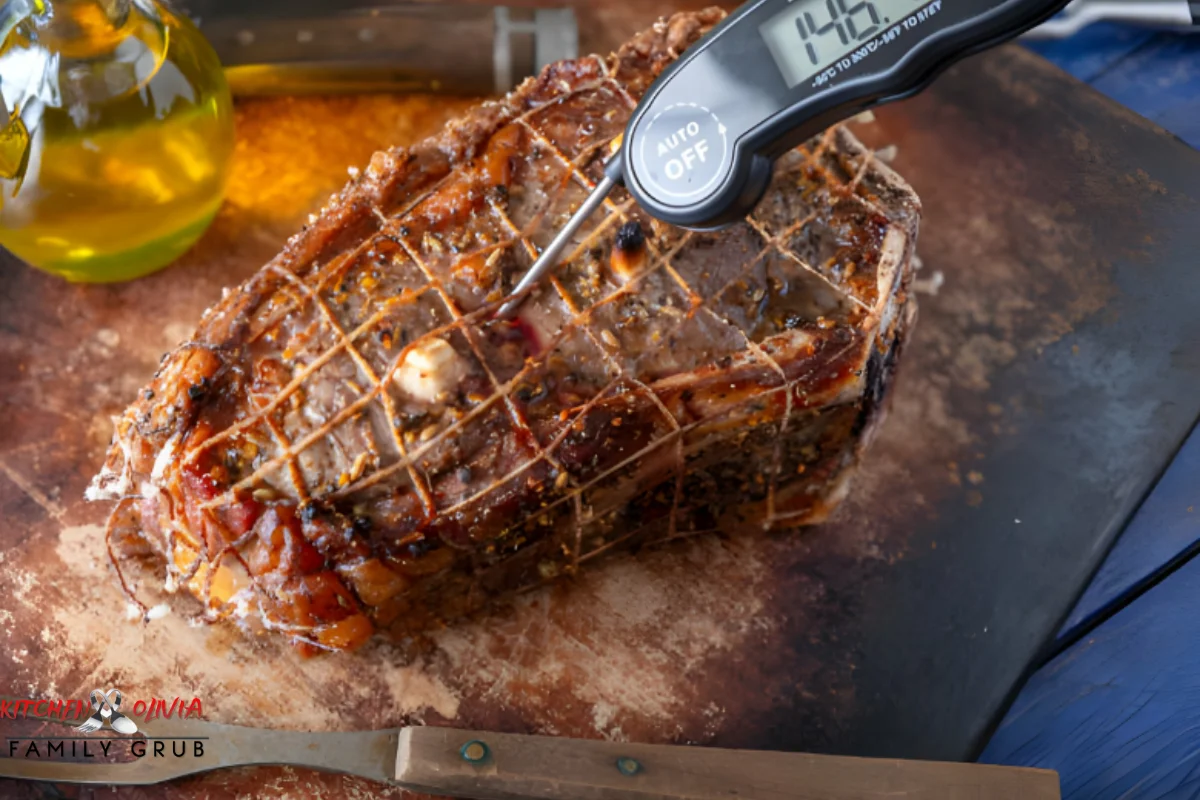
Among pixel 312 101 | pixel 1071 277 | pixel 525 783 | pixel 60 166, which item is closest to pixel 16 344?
pixel 60 166

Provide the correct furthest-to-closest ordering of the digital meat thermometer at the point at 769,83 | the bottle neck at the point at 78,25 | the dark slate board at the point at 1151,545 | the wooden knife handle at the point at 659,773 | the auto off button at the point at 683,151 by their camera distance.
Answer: the dark slate board at the point at 1151,545, the bottle neck at the point at 78,25, the wooden knife handle at the point at 659,773, the auto off button at the point at 683,151, the digital meat thermometer at the point at 769,83

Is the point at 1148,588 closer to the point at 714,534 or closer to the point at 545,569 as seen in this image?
the point at 714,534

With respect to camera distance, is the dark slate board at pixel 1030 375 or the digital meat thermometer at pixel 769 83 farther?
the dark slate board at pixel 1030 375

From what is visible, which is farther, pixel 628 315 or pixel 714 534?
pixel 714 534

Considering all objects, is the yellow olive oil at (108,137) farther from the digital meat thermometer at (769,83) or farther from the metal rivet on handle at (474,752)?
the metal rivet on handle at (474,752)

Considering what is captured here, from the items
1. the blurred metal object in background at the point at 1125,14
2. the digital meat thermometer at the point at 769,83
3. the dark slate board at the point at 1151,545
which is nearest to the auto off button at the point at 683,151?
the digital meat thermometer at the point at 769,83

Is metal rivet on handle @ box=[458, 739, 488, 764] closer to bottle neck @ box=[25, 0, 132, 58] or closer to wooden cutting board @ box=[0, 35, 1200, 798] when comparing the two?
wooden cutting board @ box=[0, 35, 1200, 798]

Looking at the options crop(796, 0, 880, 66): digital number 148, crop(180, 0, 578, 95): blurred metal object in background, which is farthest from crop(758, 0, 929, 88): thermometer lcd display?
crop(180, 0, 578, 95): blurred metal object in background
